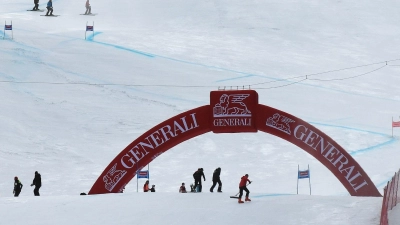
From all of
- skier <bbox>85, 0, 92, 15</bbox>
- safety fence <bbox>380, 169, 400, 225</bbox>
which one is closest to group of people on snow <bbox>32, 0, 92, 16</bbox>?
skier <bbox>85, 0, 92, 15</bbox>

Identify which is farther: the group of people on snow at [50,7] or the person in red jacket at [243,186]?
the group of people on snow at [50,7]

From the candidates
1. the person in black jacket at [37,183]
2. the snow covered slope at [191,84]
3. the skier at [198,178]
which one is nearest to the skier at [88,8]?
the snow covered slope at [191,84]

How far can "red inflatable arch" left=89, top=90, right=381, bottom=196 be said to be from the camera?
822 inches

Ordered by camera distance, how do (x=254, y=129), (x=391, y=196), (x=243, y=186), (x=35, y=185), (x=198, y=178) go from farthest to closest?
1. (x=35, y=185)
2. (x=198, y=178)
3. (x=254, y=129)
4. (x=243, y=186)
5. (x=391, y=196)

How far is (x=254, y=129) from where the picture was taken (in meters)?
21.2

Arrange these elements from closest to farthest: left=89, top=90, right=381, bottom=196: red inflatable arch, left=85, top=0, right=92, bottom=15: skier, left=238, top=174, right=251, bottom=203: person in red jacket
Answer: left=238, top=174, right=251, bottom=203: person in red jacket, left=89, top=90, right=381, bottom=196: red inflatable arch, left=85, top=0, right=92, bottom=15: skier

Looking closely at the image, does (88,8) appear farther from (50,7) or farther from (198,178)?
(198,178)

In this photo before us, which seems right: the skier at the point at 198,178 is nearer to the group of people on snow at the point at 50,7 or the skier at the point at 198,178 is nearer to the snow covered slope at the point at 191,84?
the snow covered slope at the point at 191,84

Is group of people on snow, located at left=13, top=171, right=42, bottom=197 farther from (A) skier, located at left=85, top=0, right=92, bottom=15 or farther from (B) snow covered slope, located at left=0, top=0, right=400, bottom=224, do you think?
(A) skier, located at left=85, top=0, right=92, bottom=15

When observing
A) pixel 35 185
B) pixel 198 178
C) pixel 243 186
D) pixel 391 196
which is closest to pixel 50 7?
pixel 35 185

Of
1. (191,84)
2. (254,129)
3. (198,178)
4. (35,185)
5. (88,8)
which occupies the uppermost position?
(88,8)

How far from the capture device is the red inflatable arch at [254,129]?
68.5 ft

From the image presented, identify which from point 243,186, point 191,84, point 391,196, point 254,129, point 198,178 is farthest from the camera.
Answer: point 191,84

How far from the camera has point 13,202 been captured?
71.2 feet
